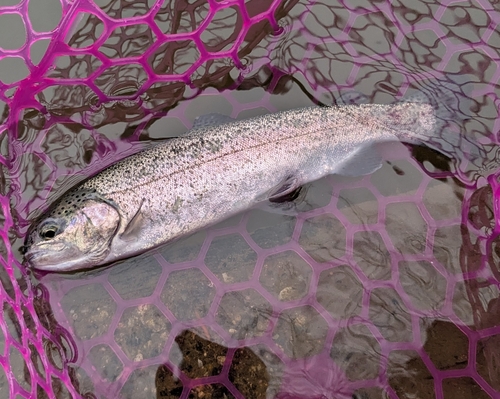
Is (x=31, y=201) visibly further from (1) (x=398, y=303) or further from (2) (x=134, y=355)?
(1) (x=398, y=303)

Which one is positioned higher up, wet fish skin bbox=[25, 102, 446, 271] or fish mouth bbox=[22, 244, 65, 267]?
wet fish skin bbox=[25, 102, 446, 271]

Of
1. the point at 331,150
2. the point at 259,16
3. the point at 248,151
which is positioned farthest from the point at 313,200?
the point at 259,16

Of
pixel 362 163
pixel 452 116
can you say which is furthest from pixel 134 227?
pixel 452 116

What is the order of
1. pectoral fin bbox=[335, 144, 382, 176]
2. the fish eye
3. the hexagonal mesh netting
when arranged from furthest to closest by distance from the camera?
pectoral fin bbox=[335, 144, 382, 176], the hexagonal mesh netting, the fish eye

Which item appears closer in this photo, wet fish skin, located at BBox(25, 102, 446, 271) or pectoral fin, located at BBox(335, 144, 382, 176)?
wet fish skin, located at BBox(25, 102, 446, 271)

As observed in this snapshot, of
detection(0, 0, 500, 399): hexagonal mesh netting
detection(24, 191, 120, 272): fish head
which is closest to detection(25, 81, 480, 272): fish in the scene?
detection(24, 191, 120, 272): fish head

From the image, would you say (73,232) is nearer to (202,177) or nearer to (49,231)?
(49,231)

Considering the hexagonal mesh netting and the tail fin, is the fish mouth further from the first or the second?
the tail fin

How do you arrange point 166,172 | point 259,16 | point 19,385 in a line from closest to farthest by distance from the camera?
1. point 19,385
2. point 166,172
3. point 259,16
